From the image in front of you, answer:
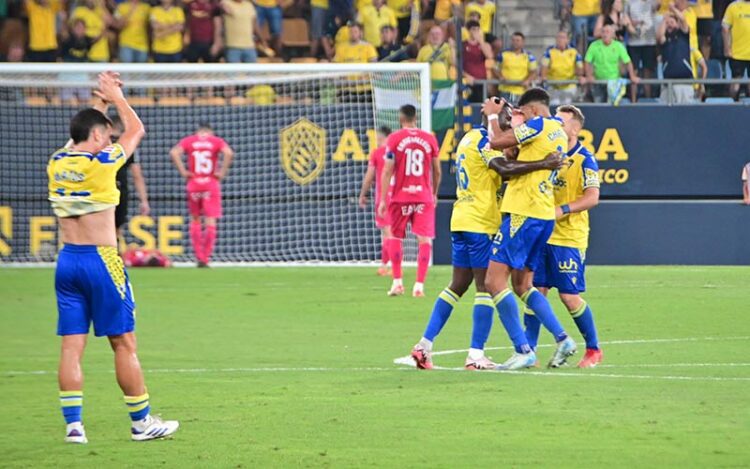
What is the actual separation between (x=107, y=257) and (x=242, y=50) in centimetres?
1784

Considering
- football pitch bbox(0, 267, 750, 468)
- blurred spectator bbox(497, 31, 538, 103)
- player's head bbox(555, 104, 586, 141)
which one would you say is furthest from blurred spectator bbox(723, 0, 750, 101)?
player's head bbox(555, 104, 586, 141)

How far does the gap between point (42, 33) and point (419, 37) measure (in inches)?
264

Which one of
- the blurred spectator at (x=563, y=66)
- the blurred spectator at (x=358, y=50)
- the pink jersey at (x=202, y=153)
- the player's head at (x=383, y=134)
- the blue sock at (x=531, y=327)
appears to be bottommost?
the blue sock at (x=531, y=327)

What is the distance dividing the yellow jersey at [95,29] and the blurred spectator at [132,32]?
0.94ft

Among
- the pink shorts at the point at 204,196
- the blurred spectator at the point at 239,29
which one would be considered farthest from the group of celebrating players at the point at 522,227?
the blurred spectator at the point at 239,29

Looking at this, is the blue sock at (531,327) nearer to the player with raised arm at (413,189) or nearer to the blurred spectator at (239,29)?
the player with raised arm at (413,189)

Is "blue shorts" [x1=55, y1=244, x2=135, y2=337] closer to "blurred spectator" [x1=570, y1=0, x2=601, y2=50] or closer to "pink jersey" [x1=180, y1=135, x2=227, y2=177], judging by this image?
"pink jersey" [x1=180, y1=135, x2=227, y2=177]

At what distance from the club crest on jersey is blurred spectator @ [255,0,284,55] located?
240 centimetres

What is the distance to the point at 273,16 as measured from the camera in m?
27.0

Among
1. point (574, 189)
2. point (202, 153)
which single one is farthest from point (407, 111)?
point (202, 153)

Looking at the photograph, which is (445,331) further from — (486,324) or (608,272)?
(608,272)

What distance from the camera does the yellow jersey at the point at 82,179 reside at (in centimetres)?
860

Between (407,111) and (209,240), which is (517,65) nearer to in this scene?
(209,240)

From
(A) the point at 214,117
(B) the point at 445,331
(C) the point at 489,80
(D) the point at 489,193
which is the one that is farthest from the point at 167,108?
(D) the point at 489,193
